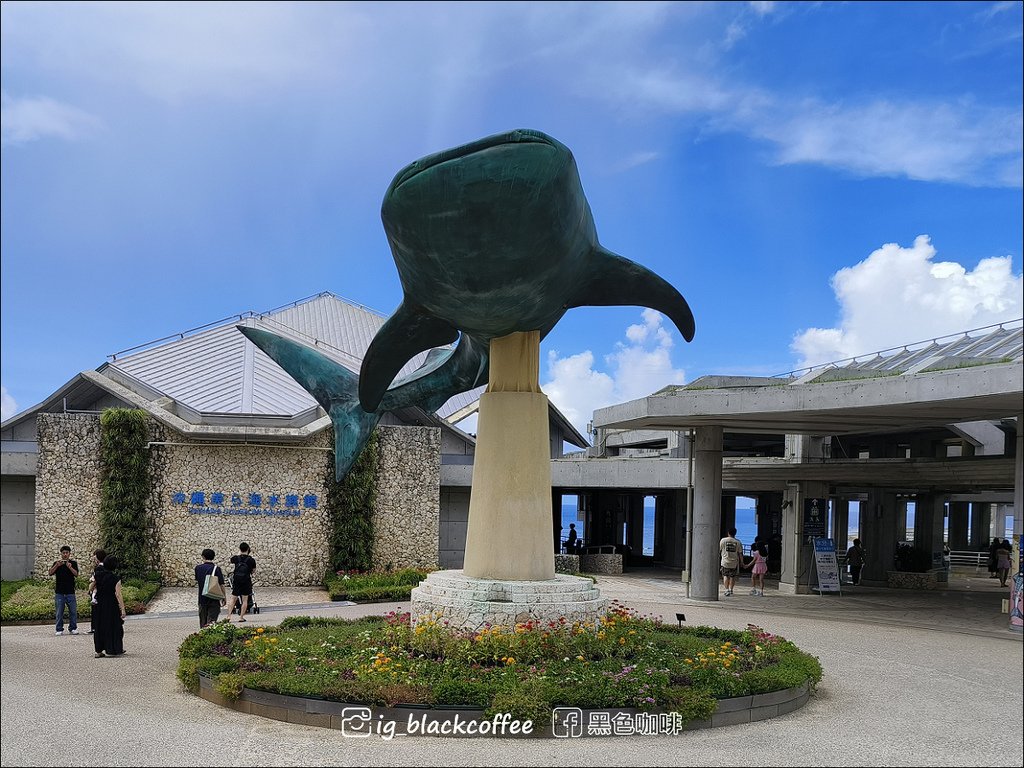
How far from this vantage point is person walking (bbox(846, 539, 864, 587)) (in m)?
26.0

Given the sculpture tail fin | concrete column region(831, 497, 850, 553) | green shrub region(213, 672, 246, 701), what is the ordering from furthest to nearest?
concrete column region(831, 497, 850, 553)
the sculpture tail fin
green shrub region(213, 672, 246, 701)

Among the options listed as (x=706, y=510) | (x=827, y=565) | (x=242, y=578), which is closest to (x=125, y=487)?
(x=242, y=578)

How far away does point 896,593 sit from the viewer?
2339 cm

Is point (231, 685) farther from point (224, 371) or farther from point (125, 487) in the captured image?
point (224, 371)

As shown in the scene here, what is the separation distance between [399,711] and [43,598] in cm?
1296

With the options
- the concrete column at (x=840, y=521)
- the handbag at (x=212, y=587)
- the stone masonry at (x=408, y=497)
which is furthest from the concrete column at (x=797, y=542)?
the handbag at (x=212, y=587)

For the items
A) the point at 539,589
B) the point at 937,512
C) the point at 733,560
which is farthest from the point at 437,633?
the point at 937,512

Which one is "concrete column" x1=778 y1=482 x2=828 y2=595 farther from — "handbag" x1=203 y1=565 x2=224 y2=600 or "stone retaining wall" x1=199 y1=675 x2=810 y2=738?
"handbag" x1=203 y1=565 x2=224 y2=600

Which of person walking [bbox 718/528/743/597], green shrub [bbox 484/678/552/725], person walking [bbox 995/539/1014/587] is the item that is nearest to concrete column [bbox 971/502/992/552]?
person walking [bbox 995/539/1014/587]

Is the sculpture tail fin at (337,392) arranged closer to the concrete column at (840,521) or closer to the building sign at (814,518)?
the building sign at (814,518)

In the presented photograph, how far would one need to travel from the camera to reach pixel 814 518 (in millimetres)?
22469

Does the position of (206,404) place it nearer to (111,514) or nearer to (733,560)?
(111,514)

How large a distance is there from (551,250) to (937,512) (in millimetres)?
24941

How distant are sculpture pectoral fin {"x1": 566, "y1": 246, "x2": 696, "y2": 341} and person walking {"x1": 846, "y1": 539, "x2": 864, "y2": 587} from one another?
16289 mm
